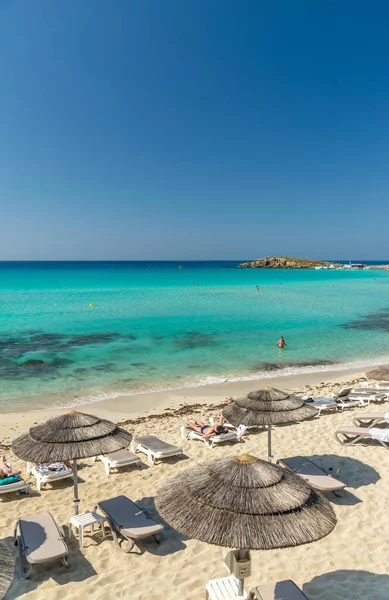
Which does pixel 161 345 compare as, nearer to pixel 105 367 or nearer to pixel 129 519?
pixel 105 367

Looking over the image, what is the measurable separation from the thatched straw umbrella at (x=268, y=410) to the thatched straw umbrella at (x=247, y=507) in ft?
10.4

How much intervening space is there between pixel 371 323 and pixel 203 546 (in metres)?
30.6

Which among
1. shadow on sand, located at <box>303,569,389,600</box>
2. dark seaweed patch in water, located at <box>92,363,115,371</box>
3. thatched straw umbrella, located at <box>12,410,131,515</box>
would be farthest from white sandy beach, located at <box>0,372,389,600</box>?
dark seaweed patch in water, located at <box>92,363,115,371</box>

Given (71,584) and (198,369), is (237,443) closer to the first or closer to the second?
(71,584)

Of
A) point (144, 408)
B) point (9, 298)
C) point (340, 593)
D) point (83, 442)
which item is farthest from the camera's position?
point (9, 298)

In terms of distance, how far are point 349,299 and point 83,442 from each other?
5038 centimetres

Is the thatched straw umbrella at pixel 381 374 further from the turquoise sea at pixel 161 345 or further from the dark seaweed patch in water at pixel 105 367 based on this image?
the dark seaweed patch in water at pixel 105 367

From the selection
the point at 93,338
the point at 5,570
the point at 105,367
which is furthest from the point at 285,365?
the point at 5,570

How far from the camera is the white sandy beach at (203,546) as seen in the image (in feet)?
19.3

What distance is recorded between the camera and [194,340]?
86.5ft

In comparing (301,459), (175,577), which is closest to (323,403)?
(301,459)

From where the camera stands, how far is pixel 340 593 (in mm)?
5734

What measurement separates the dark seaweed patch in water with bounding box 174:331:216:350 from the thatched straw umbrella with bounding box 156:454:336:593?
19134mm

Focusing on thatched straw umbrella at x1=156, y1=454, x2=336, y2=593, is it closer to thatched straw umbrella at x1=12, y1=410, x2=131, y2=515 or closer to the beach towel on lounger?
thatched straw umbrella at x1=12, y1=410, x2=131, y2=515
